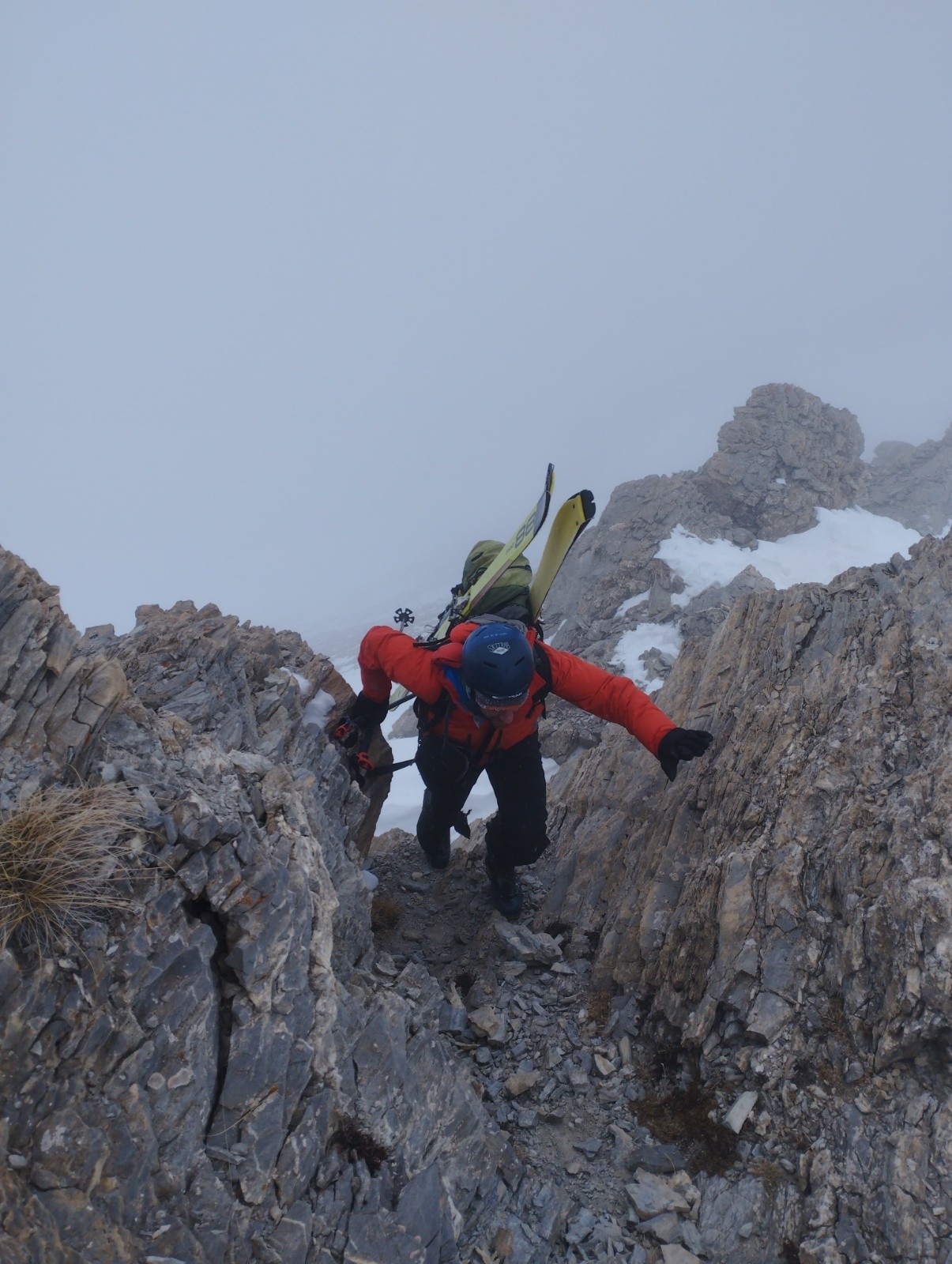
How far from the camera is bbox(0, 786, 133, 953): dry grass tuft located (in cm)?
405

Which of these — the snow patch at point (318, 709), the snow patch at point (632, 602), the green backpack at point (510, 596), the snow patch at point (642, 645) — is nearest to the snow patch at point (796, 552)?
the snow patch at point (632, 602)

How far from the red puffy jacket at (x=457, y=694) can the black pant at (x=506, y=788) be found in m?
0.54

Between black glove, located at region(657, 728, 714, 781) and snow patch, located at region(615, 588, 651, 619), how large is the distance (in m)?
34.7

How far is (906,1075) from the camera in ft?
19.2

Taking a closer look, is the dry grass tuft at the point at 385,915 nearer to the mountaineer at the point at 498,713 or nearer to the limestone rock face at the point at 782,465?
the mountaineer at the point at 498,713

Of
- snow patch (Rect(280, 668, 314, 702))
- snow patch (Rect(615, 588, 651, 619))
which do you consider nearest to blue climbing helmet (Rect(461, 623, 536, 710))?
snow patch (Rect(280, 668, 314, 702))

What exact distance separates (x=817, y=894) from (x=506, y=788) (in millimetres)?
4186

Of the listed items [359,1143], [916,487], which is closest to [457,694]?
[359,1143]

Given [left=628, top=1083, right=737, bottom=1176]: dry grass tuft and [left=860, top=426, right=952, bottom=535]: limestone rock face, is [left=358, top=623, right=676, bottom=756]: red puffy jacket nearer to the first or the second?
[left=628, top=1083, right=737, bottom=1176]: dry grass tuft

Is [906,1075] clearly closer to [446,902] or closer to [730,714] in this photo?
[730,714]

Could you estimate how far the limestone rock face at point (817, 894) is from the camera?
5.62m

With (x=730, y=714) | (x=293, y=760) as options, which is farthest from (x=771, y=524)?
(x=293, y=760)

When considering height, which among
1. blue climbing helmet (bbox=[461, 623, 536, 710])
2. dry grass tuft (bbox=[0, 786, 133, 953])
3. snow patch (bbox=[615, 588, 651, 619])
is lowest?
dry grass tuft (bbox=[0, 786, 133, 953])

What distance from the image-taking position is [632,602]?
4309cm
